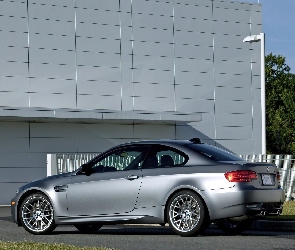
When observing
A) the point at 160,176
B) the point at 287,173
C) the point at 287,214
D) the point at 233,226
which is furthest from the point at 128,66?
the point at 160,176

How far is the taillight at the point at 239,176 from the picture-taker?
13070 mm

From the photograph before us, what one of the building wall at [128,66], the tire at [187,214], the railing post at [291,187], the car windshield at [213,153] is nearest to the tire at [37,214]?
the tire at [187,214]

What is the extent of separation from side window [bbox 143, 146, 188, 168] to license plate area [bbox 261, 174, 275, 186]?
128 centimetres

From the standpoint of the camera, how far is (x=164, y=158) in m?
13.9

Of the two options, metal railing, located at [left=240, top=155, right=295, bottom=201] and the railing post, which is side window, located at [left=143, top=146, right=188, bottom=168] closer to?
metal railing, located at [left=240, top=155, right=295, bottom=201]

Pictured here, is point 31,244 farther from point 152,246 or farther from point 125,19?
point 125,19

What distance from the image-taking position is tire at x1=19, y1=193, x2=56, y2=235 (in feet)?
47.4

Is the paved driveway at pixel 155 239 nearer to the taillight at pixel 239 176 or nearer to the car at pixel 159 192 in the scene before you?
the car at pixel 159 192

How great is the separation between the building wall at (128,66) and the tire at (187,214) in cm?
1546

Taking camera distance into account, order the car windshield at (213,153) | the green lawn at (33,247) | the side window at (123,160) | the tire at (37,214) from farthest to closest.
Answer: the tire at (37,214), the side window at (123,160), the car windshield at (213,153), the green lawn at (33,247)

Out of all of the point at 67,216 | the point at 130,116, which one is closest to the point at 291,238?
the point at 67,216

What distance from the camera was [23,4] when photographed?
30016 millimetres

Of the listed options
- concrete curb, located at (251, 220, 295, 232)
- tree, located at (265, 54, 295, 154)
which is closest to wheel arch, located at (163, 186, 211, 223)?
concrete curb, located at (251, 220, 295, 232)

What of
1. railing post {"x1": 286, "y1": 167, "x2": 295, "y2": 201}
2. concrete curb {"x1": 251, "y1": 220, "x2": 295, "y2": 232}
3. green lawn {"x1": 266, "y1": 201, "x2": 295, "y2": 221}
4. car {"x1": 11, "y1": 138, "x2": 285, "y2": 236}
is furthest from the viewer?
railing post {"x1": 286, "y1": 167, "x2": 295, "y2": 201}
